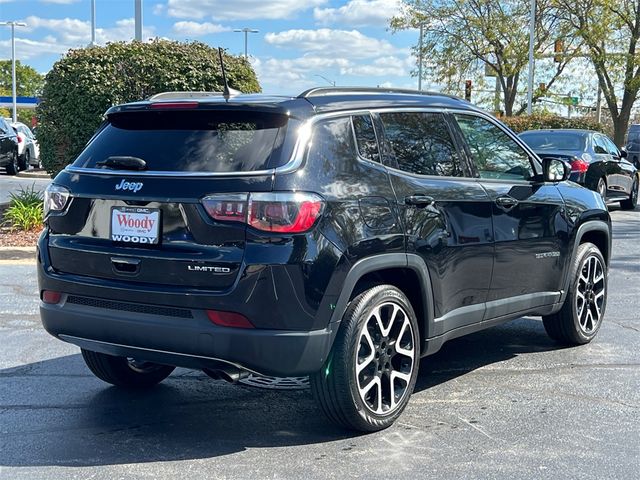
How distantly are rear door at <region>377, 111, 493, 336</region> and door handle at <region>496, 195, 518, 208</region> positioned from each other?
0.13m

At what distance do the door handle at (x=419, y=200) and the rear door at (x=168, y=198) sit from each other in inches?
33.6

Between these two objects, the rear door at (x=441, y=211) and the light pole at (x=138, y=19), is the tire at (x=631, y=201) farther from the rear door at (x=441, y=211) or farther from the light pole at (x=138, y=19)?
the rear door at (x=441, y=211)

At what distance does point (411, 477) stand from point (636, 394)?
2.04m

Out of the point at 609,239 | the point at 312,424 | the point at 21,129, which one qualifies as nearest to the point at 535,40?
the point at 21,129

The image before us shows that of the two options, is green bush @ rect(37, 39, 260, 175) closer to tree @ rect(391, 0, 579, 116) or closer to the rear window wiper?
the rear window wiper

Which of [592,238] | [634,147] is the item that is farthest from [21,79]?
[592,238]

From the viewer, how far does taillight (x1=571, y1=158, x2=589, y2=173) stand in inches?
551

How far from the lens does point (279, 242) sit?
3.79m

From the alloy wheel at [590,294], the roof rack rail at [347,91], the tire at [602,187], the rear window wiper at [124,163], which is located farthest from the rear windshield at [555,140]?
the rear window wiper at [124,163]

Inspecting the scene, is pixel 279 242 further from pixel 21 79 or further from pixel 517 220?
pixel 21 79

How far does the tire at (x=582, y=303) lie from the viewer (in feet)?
19.9

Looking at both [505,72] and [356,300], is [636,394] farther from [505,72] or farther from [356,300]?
[505,72]

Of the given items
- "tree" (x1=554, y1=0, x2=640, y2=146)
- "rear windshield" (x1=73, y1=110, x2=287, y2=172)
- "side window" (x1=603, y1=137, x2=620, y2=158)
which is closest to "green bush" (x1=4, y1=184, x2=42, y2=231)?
"rear windshield" (x1=73, y1=110, x2=287, y2=172)

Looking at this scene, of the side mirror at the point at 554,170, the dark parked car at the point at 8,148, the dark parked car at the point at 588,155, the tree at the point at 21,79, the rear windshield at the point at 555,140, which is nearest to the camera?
the side mirror at the point at 554,170
